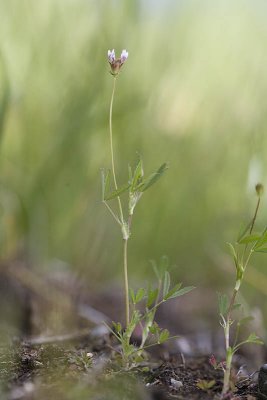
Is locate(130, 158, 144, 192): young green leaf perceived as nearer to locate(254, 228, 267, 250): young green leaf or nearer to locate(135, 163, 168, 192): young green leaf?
locate(135, 163, 168, 192): young green leaf

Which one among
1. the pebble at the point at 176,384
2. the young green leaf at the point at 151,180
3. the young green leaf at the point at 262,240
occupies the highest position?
the young green leaf at the point at 151,180

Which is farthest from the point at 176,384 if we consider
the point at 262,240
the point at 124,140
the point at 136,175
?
the point at 124,140

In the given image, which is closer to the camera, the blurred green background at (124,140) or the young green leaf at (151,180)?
the young green leaf at (151,180)

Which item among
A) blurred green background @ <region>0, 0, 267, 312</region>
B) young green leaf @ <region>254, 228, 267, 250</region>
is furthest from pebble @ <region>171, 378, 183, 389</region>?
blurred green background @ <region>0, 0, 267, 312</region>

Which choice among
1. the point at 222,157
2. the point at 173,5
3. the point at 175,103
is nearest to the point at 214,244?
the point at 222,157

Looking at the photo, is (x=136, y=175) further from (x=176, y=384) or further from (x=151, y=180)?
(x=176, y=384)

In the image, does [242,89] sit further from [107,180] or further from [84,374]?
[84,374]

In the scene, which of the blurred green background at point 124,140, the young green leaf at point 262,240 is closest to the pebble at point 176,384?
the young green leaf at point 262,240

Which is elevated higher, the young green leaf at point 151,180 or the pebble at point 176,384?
the young green leaf at point 151,180

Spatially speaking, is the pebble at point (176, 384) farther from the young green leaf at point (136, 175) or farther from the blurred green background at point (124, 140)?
the blurred green background at point (124, 140)
